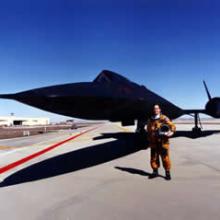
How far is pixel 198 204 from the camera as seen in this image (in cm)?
361

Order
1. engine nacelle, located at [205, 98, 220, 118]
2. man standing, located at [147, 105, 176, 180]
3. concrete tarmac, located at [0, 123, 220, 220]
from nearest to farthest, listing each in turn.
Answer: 1. concrete tarmac, located at [0, 123, 220, 220]
2. man standing, located at [147, 105, 176, 180]
3. engine nacelle, located at [205, 98, 220, 118]

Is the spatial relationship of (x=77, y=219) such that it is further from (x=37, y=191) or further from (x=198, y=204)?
(x=198, y=204)

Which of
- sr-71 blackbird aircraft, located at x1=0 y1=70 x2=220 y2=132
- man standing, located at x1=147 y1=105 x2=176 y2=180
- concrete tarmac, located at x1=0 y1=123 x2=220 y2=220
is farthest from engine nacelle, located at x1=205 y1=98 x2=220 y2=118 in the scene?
man standing, located at x1=147 y1=105 x2=176 y2=180

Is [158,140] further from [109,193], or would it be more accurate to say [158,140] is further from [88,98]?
[88,98]

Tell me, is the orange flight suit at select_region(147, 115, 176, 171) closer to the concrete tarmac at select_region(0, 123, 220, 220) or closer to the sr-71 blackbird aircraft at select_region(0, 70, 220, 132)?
the concrete tarmac at select_region(0, 123, 220, 220)

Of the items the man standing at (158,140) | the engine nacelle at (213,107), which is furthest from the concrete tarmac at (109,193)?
the engine nacelle at (213,107)

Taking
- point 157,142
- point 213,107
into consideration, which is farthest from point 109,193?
point 213,107

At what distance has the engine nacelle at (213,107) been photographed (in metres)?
15.8

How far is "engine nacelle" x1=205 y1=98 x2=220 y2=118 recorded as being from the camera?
52.0 feet

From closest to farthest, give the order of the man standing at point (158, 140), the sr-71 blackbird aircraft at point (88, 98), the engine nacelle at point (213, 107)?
the sr-71 blackbird aircraft at point (88, 98), the man standing at point (158, 140), the engine nacelle at point (213, 107)

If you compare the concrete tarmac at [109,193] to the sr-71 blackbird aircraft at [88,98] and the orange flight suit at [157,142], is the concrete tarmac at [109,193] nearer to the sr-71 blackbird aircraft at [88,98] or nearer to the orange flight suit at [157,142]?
the orange flight suit at [157,142]

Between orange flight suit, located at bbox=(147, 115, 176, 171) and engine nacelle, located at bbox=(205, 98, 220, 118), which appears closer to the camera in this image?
orange flight suit, located at bbox=(147, 115, 176, 171)

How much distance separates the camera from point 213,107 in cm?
1609

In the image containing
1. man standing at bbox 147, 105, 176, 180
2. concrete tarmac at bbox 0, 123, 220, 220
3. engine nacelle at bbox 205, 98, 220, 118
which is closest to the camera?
concrete tarmac at bbox 0, 123, 220, 220
